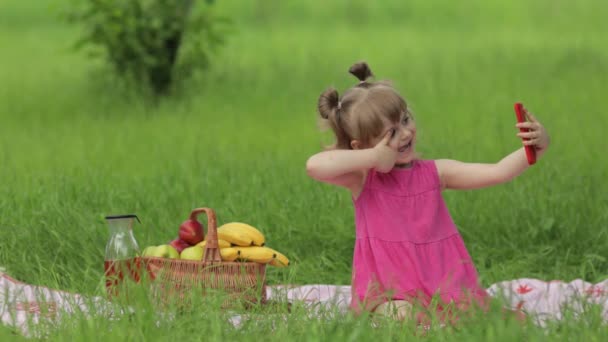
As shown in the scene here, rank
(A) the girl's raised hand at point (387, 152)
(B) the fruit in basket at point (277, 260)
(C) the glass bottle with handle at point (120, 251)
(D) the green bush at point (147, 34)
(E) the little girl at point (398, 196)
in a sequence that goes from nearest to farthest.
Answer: (A) the girl's raised hand at point (387, 152) → (E) the little girl at point (398, 196) → (C) the glass bottle with handle at point (120, 251) → (B) the fruit in basket at point (277, 260) → (D) the green bush at point (147, 34)

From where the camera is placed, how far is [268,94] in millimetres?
10867

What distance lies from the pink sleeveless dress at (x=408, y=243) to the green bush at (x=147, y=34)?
244 inches

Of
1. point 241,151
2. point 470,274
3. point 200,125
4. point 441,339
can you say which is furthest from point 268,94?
point 441,339

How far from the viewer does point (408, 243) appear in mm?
4207

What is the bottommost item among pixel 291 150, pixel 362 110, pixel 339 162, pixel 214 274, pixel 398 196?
pixel 214 274

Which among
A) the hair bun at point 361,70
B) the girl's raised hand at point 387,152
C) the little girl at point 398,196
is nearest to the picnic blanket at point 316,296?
the little girl at point 398,196

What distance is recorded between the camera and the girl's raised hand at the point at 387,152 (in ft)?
13.3

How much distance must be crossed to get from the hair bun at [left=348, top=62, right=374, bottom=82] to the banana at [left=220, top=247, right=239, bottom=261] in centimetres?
92

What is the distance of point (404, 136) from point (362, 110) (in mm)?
196

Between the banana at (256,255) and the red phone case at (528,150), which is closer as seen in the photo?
the red phone case at (528,150)

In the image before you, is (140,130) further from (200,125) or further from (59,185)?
(59,185)

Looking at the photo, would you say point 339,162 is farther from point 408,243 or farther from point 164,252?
point 164,252

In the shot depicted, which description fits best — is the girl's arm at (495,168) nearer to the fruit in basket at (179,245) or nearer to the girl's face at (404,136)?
the girl's face at (404,136)

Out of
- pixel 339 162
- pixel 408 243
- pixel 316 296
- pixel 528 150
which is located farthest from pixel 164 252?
pixel 528 150
